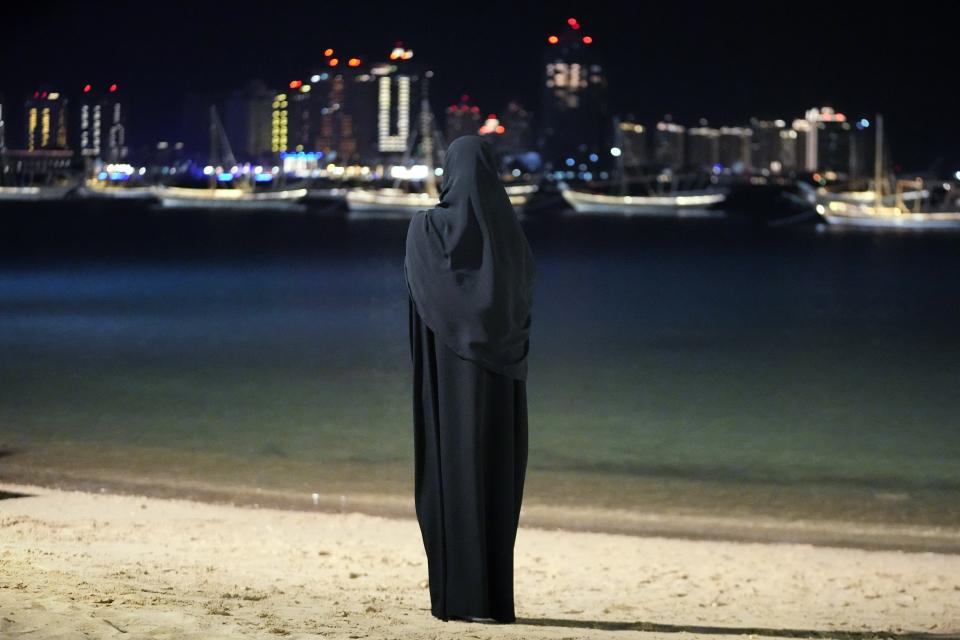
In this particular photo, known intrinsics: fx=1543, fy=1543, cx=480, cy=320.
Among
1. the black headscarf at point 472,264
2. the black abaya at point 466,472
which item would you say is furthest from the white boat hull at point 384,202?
the black headscarf at point 472,264

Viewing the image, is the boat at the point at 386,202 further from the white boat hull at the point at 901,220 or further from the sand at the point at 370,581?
the sand at the point at 370,581

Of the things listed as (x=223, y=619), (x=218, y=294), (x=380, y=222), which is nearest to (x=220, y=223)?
(x=380, y=222)

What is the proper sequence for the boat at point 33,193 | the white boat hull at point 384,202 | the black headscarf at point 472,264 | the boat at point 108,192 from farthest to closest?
the boat at point 108,192, the boat at point 33,193, the white boat hull at point 384,202, the black headscarf at point 472,264

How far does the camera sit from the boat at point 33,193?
5709 inches

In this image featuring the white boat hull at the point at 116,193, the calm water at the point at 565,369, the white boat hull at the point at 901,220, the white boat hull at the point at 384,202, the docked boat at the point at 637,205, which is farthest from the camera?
the white boat hull at the point at 116,193

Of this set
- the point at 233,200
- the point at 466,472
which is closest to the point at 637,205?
the point at 233,200

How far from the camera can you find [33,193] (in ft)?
477

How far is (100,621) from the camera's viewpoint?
4.08m

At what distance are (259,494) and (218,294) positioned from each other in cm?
2303

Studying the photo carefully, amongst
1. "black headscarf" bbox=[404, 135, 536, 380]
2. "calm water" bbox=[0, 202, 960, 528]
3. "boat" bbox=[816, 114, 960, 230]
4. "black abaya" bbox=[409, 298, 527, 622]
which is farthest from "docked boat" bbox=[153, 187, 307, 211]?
"black headscarf" bbox=[404, 135, 536, 380]

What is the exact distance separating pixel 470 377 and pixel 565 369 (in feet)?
42.2

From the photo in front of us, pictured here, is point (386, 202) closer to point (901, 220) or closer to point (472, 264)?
point (901, 220)

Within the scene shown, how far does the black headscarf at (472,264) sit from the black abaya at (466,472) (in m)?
0.07

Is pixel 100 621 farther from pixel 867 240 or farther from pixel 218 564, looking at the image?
pixel 867 240
